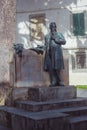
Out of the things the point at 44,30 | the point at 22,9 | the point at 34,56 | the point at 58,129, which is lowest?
the point at 58,129

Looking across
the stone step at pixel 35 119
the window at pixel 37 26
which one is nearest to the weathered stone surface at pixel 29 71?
the stone step at pixel 35 119

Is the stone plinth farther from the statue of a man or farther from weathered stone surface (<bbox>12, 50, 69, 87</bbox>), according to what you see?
weathered stone surface (<bbox>12, 50, 69, 87</bbox>)

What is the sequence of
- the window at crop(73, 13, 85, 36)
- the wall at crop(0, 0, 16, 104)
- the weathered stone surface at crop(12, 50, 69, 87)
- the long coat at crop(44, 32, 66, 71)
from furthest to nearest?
the window at crop(73, 13, 85, 36), the wall at crop(0, 0, 16, 104), the weathered stone surface at crop(12, 50, 69, 87), the long coat at crop(44, 32, 66, 71)

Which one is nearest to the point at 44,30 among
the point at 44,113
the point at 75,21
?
the point at 75,21

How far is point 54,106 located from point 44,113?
723 millimetres

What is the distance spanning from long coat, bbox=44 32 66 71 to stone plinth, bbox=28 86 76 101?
61 centimetres

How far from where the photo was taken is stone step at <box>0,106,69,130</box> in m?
7.35

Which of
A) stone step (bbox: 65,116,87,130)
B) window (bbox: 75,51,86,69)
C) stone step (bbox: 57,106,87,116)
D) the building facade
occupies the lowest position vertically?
stone step (bbox: 65,116,87,130)

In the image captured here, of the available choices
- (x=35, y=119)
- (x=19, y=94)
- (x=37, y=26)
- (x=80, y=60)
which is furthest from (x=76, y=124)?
(x=37, y=26)

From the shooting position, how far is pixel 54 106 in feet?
28.8

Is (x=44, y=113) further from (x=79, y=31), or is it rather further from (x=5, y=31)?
(x=79, y=31)

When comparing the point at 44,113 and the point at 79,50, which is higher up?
the point at 79,50

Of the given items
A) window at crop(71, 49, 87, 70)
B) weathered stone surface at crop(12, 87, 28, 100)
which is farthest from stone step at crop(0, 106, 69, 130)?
window at crop(71, 49, 87, 70)

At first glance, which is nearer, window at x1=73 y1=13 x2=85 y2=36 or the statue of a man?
the statue of a man
